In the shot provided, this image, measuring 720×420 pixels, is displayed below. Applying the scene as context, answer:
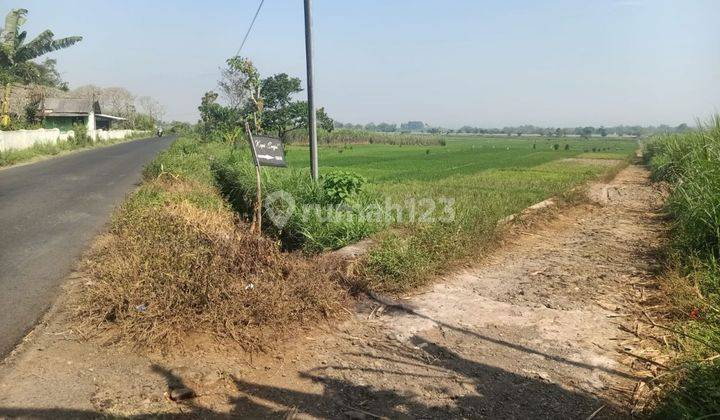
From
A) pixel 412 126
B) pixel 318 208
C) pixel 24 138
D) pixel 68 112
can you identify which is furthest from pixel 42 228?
pixel 412 126

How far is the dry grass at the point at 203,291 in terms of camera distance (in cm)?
368

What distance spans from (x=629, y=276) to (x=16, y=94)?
109 ft

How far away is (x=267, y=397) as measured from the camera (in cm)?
312

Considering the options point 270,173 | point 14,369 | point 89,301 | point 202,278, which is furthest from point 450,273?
point 270,173

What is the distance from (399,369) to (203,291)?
1593mm

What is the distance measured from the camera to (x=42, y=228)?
705cm

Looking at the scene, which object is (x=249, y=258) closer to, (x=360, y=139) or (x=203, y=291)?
(x=203, y=291)

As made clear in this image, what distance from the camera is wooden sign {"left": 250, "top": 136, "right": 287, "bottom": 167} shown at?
6016 millimetres

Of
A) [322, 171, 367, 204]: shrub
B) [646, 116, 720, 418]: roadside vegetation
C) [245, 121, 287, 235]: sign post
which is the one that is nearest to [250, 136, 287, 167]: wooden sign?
[245, 121, 287, 235]: sign post

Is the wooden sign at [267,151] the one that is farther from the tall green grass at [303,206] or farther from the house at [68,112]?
the house at [68,112]

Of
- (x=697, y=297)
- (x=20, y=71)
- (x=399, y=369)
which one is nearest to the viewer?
(x=399, y=369)

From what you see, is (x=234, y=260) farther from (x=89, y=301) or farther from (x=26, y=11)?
(x=26, y=11)

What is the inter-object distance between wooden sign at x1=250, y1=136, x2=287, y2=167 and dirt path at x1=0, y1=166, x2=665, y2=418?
8.08ft

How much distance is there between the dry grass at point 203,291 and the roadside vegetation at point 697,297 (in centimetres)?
256
